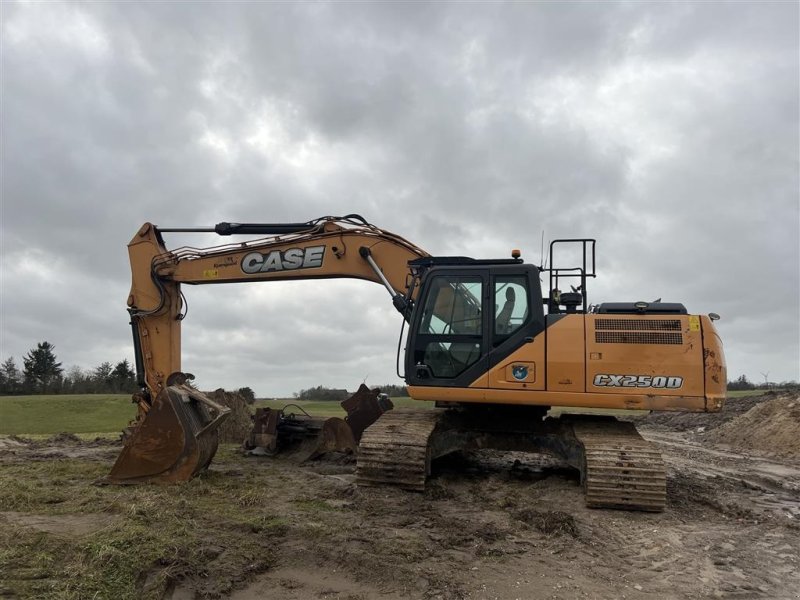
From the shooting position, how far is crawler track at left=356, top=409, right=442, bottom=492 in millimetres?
7191

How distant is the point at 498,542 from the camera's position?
16.9 feet

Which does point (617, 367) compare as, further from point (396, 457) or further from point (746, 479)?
point (746, 479)

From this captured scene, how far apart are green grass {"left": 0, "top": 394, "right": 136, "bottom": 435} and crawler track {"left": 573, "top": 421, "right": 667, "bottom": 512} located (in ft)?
49.5

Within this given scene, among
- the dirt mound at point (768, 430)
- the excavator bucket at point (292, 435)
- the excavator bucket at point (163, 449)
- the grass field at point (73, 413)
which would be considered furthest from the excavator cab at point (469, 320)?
the dirt mound at point (768, 430)

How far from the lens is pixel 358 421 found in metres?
9.73

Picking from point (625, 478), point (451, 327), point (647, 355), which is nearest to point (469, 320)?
point (451, 327)

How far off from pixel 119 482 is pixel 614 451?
19.4ft

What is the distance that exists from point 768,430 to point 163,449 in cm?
1623

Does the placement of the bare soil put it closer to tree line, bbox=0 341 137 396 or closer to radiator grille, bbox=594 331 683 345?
radiator grille, bbox=594 331 683 345

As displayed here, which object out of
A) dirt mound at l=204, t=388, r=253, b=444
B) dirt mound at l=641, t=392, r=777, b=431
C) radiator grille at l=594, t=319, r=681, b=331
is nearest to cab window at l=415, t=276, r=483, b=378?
radiator grille at l=594, t=319, r=681, b=331

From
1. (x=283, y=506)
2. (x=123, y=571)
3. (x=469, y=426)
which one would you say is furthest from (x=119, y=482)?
(x=469, y=426)

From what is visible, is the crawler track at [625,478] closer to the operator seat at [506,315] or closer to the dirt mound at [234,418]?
the operator seat at [506,315]

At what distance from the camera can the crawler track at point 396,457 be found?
23.6 feet

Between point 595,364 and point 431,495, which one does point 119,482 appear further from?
point 595,364
